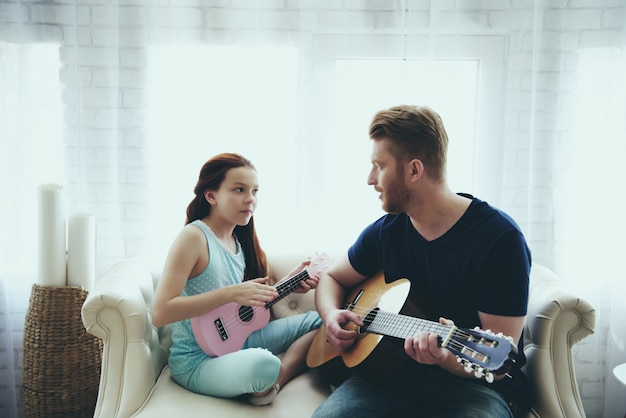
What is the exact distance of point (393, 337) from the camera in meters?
1.73

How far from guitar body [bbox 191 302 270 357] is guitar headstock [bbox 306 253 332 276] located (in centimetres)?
21

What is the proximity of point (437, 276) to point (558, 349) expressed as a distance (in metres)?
0.43

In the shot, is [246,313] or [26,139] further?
[26,139]

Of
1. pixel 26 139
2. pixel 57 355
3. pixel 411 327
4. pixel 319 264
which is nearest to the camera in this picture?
pixel 411 327

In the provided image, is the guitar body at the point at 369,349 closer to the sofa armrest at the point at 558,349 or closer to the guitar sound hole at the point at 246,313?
the guitar sound hole at the point at 246,313

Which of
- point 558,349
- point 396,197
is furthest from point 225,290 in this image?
point 558,349

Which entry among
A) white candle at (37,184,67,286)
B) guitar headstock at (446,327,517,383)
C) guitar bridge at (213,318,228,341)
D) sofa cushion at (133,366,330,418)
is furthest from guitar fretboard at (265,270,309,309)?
white candle at (37,184,67,286)

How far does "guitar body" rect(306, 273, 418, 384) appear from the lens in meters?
1.75

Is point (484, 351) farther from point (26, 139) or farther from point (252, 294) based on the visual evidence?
point (26, 139)

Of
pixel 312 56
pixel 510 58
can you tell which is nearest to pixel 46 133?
pixel 312 56

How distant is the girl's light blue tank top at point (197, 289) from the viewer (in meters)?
1.96

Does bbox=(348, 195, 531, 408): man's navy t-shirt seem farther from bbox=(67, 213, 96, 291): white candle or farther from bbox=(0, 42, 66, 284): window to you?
bbox=(0, 42, 66, 284): window

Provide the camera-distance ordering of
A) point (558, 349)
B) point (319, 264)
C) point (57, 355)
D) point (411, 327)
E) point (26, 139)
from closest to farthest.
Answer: point (411, 327) → point (558, 349) → point (319, 264) → point (57, 355) → point (26, 139)

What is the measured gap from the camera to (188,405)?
1820mm
